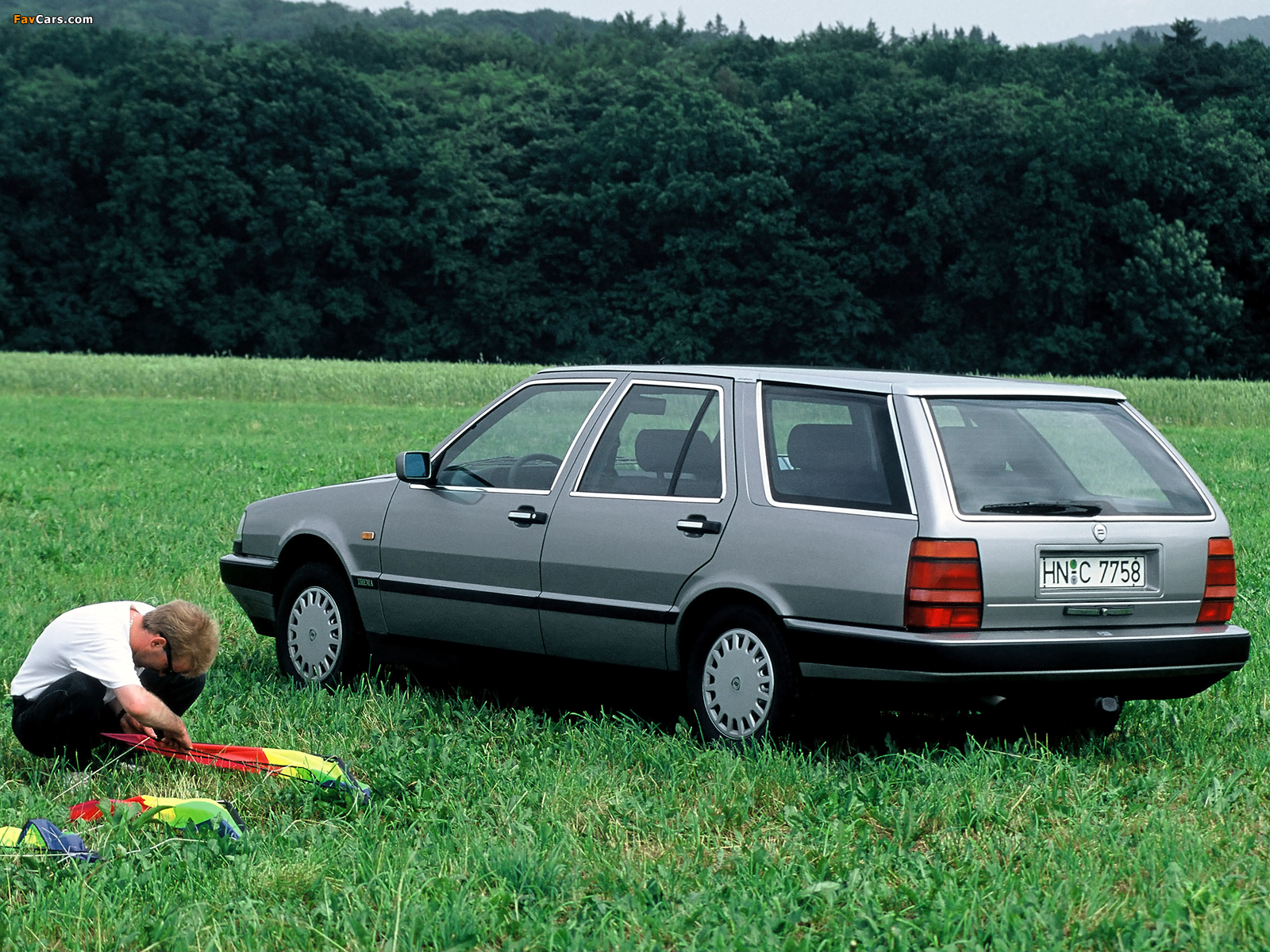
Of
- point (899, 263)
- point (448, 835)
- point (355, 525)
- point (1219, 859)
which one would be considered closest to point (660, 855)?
point (448, 835)

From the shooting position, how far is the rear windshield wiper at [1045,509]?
6.02 meters

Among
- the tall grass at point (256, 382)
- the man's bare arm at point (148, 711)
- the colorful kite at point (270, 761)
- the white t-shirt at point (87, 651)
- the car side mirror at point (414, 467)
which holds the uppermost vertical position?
the car side mirror at point (414, 467)

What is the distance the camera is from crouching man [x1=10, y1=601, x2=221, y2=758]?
6.01m

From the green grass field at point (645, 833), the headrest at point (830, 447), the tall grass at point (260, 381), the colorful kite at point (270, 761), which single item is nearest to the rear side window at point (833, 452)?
the headrest at point (830, 447)

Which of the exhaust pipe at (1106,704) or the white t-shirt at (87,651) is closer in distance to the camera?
the white t-shirt at (87,651)

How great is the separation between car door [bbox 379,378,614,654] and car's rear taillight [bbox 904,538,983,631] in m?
1.91

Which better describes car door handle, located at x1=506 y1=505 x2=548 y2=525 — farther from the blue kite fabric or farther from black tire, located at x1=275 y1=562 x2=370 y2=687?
the blue kite fabric

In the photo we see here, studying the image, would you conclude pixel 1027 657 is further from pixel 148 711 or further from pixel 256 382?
pixel 256 382

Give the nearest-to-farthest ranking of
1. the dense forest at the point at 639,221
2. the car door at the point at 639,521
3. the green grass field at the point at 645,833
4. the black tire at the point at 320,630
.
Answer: the green grass field at the point at 645,833 < the car door at the point at 639,521 < the black tire at the point at 320,630 < the dense forest at the point at 639,221

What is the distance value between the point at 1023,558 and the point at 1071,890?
66.6 inches

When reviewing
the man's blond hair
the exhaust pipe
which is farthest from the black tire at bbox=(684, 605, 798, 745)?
the man's blond hair

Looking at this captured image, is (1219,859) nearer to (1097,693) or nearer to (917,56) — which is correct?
(1097,693)

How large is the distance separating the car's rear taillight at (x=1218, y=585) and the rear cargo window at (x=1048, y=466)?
0.16 metres

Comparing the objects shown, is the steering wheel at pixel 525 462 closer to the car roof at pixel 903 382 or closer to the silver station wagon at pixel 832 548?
the silver station wagon at pixel 832 548
